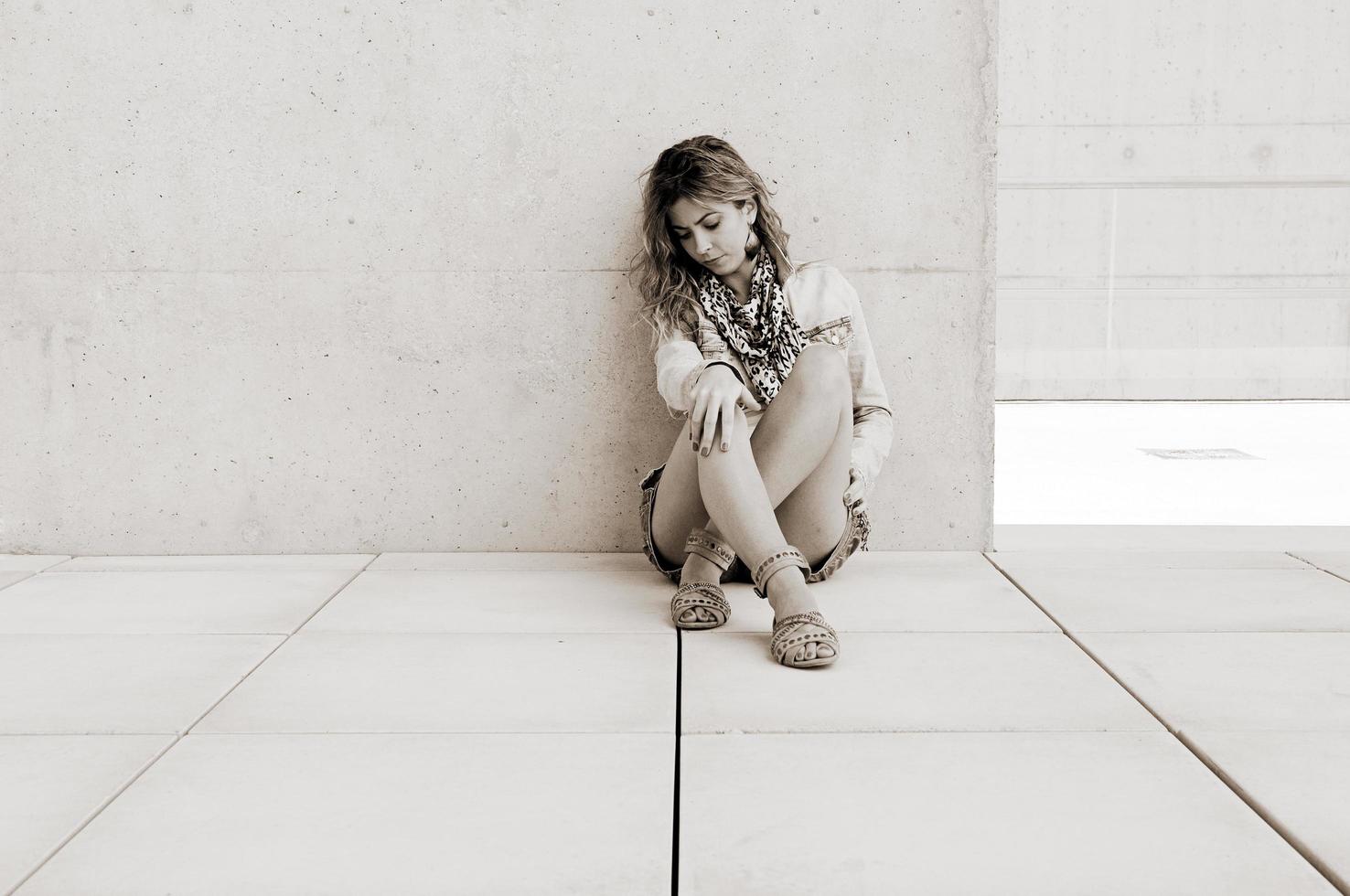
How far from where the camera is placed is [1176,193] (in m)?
8.91

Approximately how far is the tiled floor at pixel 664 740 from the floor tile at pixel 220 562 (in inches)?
8.3

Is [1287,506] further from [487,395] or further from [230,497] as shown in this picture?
[230,497]

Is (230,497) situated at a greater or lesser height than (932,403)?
lesser

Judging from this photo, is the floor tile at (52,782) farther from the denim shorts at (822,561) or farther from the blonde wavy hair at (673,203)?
the blonde wavy hair at (673,203)

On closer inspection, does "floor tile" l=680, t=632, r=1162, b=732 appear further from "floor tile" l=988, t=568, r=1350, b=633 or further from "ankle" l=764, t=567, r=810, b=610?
"floor tile" l=988, t=568, r=1350, b=633

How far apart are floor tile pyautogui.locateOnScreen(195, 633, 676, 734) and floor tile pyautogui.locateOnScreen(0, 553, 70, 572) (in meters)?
1.19

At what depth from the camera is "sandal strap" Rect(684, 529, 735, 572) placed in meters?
2.89

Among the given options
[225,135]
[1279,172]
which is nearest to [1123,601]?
[225,135]

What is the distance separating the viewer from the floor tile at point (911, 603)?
2.77 m

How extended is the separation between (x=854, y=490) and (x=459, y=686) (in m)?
1.13

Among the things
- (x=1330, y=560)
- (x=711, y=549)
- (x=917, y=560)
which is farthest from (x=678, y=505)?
(x=1330, y=560)

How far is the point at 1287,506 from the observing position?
4449mm

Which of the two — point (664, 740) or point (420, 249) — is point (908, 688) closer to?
point (664, 740)

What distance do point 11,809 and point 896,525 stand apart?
239cm
